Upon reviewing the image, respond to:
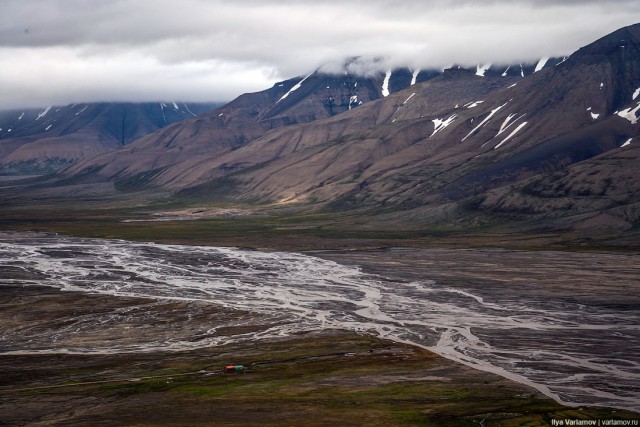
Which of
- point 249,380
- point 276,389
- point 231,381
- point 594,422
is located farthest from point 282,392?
point 594,422

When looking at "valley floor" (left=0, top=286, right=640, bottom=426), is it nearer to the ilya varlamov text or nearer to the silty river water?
the ilya varlamov text

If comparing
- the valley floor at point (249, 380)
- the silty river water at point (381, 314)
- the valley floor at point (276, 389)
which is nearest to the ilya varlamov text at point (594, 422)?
the valley floor at point (249, 380)

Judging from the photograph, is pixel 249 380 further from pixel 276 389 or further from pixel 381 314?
pixel 381 314

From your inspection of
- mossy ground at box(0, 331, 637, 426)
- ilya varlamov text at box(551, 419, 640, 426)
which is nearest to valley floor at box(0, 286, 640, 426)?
mossy ground at box(0, 331, 637, 426)

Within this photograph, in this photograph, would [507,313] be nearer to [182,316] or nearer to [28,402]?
[182,316]

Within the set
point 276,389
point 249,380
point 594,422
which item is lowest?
point 249,380

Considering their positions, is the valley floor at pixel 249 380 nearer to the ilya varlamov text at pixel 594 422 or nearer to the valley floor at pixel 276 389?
the valley floor at pixel 276 389

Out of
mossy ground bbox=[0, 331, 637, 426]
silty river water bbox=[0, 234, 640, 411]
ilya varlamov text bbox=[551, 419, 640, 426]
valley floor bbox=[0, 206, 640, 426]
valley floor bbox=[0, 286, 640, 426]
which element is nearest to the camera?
ilya varlamov text bbox=[551, 419, 640, 426]

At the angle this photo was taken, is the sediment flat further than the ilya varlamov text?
Yes

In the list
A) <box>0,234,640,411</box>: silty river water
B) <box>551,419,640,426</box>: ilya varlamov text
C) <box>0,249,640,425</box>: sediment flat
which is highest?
<box>551,419,640,426</box>: ilya varlamov text

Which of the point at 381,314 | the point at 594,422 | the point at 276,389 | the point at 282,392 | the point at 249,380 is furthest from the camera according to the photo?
the point at 381,314

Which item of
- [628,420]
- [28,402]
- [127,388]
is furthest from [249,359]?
[628,420]
